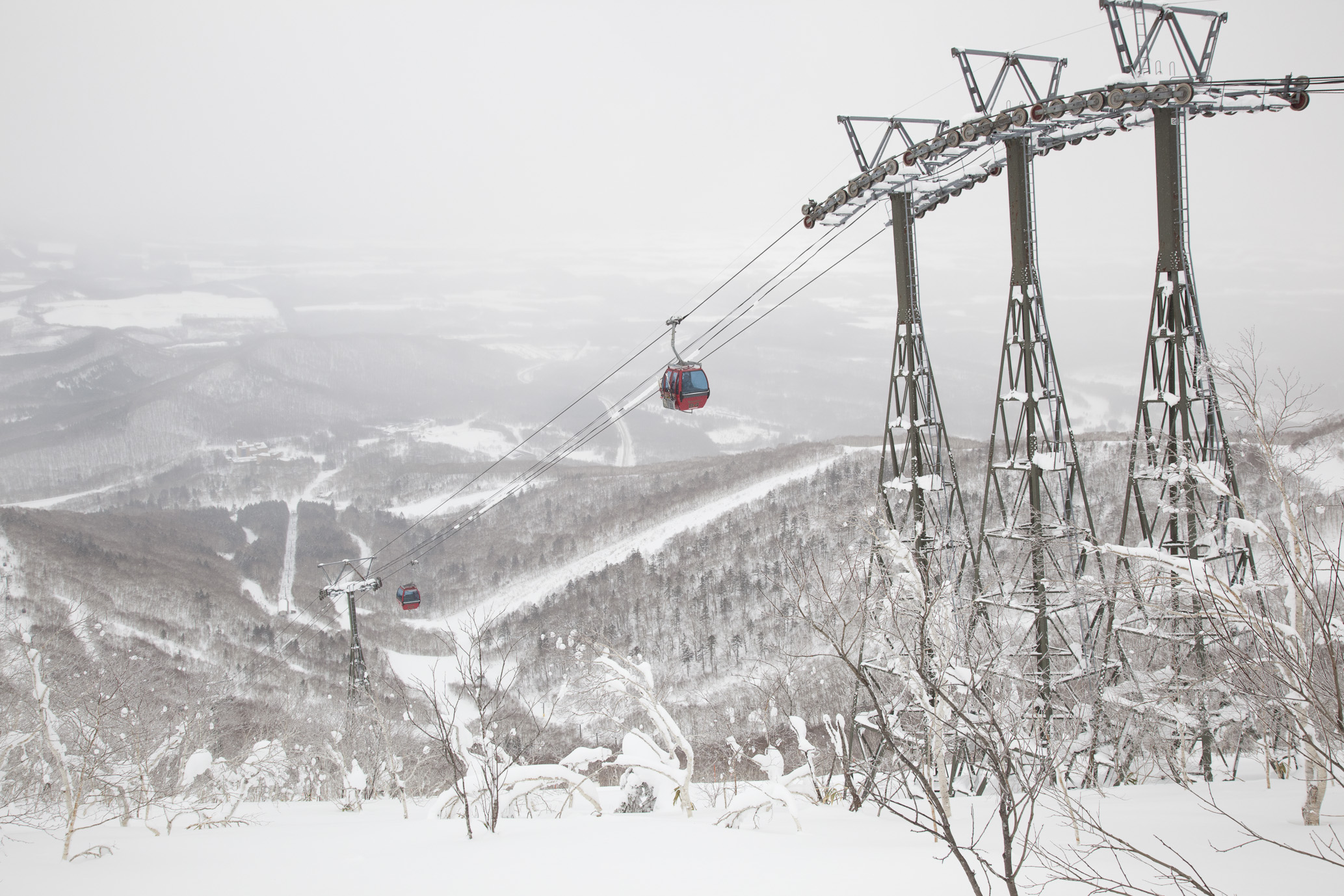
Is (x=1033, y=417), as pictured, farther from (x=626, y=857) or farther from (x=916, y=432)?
(x=626, y=857)

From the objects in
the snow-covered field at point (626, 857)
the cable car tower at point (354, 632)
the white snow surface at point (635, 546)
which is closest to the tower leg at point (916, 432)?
the snow-covered field at point (626, 857)

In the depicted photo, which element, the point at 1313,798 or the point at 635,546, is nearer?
the point at 1313,798

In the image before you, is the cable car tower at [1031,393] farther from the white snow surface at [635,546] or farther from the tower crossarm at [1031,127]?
the white snow surface at [635,546]

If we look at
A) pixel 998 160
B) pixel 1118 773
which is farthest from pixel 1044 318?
pixel 1118 773

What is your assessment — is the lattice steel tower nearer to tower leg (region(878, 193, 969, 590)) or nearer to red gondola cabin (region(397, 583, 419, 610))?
tower leg (region(878, 193, 969, 590))

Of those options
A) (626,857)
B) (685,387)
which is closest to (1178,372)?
(685,387)
